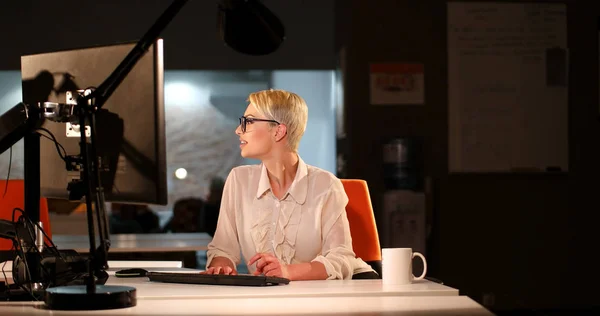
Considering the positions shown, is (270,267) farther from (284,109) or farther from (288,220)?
(284,109)

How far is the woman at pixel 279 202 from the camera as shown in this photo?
→ 2.72m

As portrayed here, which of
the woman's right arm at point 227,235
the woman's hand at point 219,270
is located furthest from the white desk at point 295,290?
the woman's right arm at point 227,235

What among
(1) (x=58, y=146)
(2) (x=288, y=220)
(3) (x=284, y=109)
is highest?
(3) (x=284, y=109)

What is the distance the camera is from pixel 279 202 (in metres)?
2.77

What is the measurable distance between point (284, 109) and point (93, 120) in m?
0.99

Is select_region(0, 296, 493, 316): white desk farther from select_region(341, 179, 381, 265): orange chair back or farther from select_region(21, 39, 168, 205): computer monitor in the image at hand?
select_region(341, 179, 381, 265): orange chair back

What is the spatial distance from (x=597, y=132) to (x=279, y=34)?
4634mm

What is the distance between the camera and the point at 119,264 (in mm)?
2859

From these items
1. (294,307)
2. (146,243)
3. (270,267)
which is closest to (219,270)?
(270,267)

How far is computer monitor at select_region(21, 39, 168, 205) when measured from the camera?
6.70ft

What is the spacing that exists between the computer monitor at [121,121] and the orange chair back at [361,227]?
102 centimetres

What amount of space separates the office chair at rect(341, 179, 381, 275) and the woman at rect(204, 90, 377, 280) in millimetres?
138

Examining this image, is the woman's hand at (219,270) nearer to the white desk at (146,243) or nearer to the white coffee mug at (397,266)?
the white coffee mug at (397,266)

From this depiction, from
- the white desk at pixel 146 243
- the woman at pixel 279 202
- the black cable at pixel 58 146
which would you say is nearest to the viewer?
the black cable at pixel 58 146
